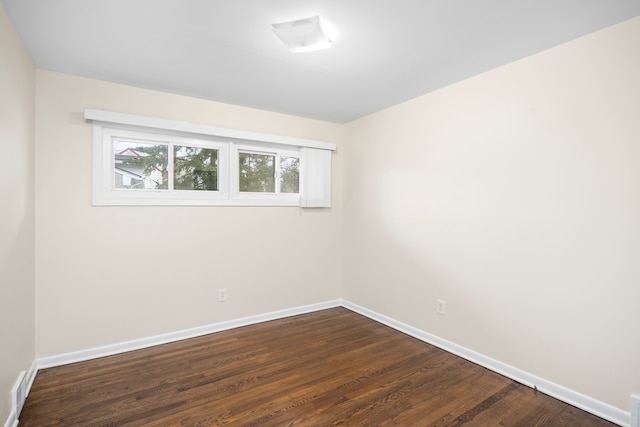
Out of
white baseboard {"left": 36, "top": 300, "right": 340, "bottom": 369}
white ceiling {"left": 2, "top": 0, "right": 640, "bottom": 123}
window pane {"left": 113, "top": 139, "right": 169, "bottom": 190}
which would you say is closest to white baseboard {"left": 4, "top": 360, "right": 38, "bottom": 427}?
white baseboard {"left": 36, "top": 300, "right": 340, "bottom": 369}

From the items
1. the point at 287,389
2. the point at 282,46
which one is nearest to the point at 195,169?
the point at 282,46

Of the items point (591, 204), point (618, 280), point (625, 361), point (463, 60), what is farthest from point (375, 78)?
point (625, 361)

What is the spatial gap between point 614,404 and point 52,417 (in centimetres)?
338

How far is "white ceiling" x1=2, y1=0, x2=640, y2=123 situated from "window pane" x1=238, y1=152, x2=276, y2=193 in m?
0.80

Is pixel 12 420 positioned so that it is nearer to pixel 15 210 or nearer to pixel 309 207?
pixel 15 210

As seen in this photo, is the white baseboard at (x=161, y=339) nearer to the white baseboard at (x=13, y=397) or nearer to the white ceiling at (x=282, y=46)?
the white baseboard at (x=13, y=397)

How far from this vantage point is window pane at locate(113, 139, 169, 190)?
280 cm

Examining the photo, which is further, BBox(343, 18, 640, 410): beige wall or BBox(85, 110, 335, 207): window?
BBox(85, 110, 335, 207): window

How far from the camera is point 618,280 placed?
6.12 ft

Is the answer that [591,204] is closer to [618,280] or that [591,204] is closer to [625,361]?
[618,280]

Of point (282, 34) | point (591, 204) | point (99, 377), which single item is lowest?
point (99, 377)

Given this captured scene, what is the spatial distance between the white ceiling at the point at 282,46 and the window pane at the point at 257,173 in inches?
31.6

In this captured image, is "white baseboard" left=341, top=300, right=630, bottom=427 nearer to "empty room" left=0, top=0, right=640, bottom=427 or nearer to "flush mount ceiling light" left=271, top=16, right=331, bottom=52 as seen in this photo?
"empty room" left=0, top=0, right=640, bottom=427

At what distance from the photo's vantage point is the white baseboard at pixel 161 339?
2.50 m
